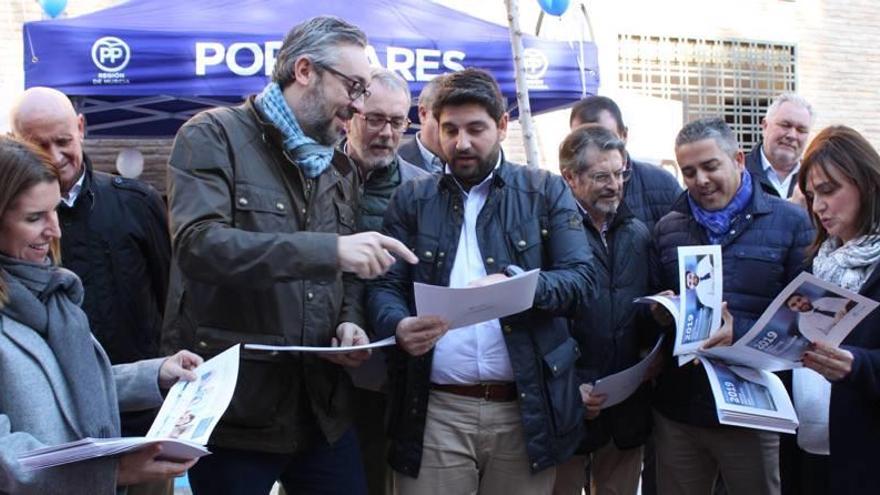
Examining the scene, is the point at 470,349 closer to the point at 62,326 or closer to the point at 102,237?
the point at 62,326

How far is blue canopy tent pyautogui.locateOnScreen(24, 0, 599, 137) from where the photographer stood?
20.8 feet

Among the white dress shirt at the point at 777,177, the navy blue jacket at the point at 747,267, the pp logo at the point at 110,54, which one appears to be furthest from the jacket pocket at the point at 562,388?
the pp logo at the point at 110,54

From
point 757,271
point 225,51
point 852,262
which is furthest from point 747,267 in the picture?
point 225,51

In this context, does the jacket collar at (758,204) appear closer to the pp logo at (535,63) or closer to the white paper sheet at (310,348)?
the white paper sheet at (310,348)

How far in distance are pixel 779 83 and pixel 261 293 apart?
35.1 feet

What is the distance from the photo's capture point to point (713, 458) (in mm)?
3799

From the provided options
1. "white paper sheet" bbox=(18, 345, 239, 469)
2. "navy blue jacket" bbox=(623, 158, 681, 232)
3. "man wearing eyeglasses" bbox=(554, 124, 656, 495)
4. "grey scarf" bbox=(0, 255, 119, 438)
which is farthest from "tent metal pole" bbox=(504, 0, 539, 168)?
"grey scarf" bbox=(0, 255, 119, 438)

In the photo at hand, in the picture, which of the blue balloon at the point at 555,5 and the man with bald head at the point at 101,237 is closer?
the man with bald head at the point at 101,237

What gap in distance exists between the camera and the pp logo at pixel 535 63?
279 inches

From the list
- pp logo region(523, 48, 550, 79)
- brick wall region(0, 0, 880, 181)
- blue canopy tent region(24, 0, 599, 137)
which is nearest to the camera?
blue canopy tent region(24, 0, 599, 137)

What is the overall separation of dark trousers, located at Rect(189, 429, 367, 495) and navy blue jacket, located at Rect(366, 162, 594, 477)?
6.7 inches

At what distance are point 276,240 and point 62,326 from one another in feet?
2.02

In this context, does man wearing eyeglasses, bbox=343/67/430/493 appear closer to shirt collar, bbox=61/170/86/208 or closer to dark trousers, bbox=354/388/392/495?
dark trousers, bbox=354/388/392/495

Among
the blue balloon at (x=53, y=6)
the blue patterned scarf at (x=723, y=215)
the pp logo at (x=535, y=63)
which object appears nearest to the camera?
the blue patterned scarf at (x=723, y=215)
